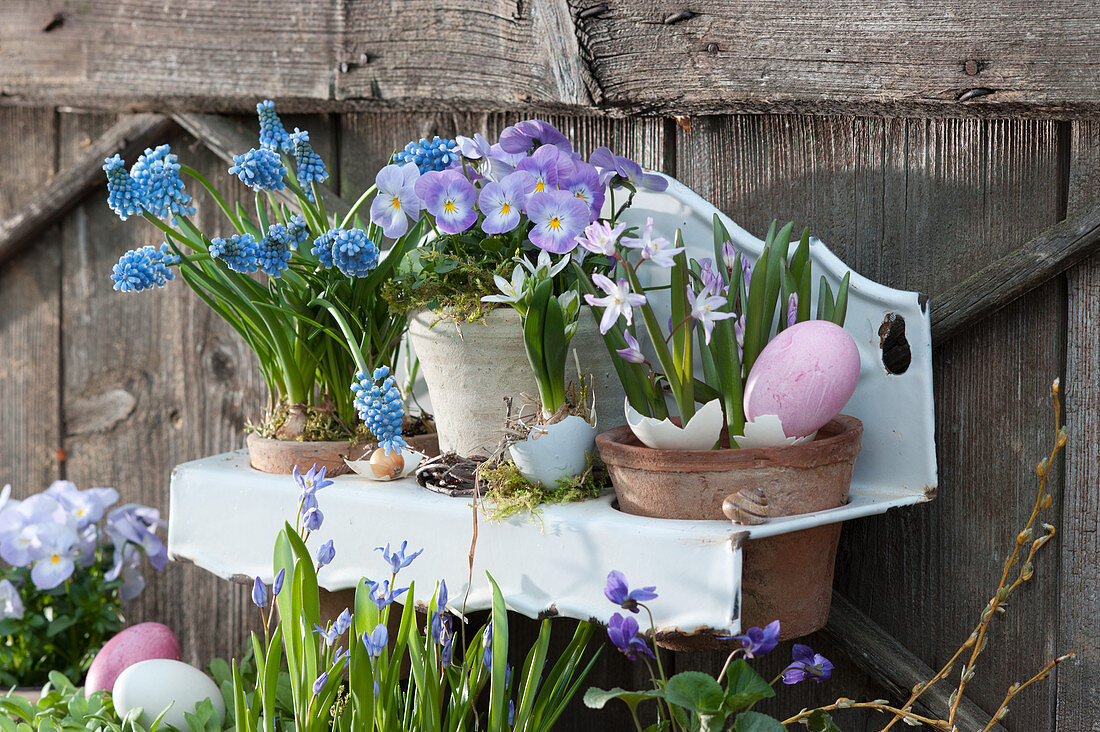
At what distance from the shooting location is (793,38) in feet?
3.81

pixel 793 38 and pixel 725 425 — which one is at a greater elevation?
pixel 793 38

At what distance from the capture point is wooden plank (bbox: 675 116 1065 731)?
1110 mm

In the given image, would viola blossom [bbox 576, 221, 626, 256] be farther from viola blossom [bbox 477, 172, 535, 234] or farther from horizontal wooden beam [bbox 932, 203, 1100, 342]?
horizontal wooden beam [bbox 932, 203, 1100, 342]

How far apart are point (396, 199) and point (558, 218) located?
0.69 ft

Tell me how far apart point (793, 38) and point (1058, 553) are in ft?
2.37

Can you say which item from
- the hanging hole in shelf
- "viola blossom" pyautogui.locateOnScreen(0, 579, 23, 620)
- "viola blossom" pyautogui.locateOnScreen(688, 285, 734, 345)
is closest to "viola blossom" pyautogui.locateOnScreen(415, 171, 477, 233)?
"viola blossom" pyautogui.locateOnScreen(688, 285, 734, 345)

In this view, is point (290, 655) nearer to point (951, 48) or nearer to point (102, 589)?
point (102, 589)

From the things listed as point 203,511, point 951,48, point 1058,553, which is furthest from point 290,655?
point 951,48

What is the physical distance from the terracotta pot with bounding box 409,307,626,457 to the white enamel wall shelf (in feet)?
0.32

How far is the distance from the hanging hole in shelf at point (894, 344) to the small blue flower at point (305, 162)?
2.35ft

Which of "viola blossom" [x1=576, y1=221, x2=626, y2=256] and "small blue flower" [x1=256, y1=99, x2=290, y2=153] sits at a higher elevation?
"small blue flower" [x1=256, y1=99, x2=290, y2=153]

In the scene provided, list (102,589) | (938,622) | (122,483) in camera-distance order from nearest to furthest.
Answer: (938,622), (102,589), (122,483)

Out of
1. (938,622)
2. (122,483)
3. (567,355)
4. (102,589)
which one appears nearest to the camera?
(567,355)

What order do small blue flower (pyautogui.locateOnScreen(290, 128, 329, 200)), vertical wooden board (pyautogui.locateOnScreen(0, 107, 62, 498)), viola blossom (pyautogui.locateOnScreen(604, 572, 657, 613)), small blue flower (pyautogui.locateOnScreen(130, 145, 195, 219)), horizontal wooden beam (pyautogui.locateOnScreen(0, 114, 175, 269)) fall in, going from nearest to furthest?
1. viola blossom (pyautogui.locateOnScreen(604, 572, 657, 613))
2. small blue flower (pyautogui.locateOnScreen(130, 145, 195, 219))
3. small blue flower (pyautogui.locateOnScreen(290, 128, 329, 200))
4. horizontal wooden beam (pyautogui.locateOnScreen(0, 114, 175, 269))
5. vertical wooden board (pyautogui.locateOnScreen(0, 107, 62, 498))
